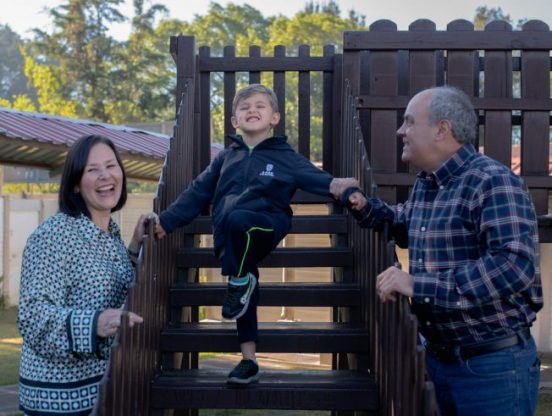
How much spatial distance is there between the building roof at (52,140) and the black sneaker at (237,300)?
6647mm

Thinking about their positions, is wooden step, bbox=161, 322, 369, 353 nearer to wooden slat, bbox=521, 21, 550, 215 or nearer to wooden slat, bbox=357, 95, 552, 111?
wooden slat, bbox=357, 95, 552, 111

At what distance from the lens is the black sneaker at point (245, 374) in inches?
161

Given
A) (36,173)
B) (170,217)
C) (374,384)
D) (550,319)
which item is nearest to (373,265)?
(374,384)

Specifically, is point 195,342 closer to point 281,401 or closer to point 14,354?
point 281,401

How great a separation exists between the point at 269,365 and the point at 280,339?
8.25 meters

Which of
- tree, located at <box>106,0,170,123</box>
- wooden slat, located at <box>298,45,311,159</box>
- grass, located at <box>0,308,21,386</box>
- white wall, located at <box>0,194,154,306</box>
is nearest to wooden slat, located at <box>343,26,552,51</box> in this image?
wooden slat, located at <box>298,45,311,159</box>

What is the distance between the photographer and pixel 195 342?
15.0 ft

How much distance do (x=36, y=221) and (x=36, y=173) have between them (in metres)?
19.2

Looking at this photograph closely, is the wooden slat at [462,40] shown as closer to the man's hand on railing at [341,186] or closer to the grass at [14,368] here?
the man's hand on railing at [341,186]

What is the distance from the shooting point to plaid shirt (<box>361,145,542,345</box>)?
2.88 metres

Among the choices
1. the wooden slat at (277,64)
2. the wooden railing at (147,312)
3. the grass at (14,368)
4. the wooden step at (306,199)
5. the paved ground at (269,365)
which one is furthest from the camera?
the grass at (14,368)

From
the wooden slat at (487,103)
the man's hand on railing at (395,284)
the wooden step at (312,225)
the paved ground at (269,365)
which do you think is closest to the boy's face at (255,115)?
the wooden step at (312,225)

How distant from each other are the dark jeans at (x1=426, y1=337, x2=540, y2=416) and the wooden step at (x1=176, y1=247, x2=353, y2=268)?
84.6 inches

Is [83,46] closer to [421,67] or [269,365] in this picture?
[269,365]
